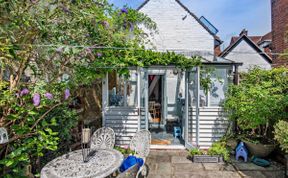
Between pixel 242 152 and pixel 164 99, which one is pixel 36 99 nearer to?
pixel 242 152

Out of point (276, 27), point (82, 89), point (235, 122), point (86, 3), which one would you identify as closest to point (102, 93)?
point (82, 89)

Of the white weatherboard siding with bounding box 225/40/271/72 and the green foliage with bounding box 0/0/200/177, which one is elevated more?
the white weatherboard siding with bounding box 225/40/271/72

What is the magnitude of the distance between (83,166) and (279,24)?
712 cm

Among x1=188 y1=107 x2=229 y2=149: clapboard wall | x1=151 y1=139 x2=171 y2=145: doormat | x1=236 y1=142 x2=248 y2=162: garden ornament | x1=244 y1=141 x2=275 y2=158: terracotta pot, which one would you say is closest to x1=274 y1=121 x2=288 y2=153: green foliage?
x1=244 y1=141 x2=275 y2=158: terracotta pot

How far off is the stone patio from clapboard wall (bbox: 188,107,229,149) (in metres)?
0.90

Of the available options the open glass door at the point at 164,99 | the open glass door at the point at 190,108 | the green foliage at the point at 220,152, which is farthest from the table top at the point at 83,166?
the open glass door at the point at 164,99

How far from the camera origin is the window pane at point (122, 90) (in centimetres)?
588

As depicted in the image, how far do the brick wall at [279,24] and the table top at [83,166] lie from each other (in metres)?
5.92

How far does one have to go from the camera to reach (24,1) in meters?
2.51

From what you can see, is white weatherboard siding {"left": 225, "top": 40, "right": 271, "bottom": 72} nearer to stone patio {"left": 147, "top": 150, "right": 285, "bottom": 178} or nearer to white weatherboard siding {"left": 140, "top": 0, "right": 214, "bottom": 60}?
white weatherboard siding {"left": 140, "top": 0, "right": 214, "bottom": 60}

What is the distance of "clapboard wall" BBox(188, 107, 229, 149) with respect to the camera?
5.54 m

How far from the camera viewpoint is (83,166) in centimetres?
286

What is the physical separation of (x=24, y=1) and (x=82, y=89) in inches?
126

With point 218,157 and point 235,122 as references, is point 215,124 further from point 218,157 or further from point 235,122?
point 218,157
